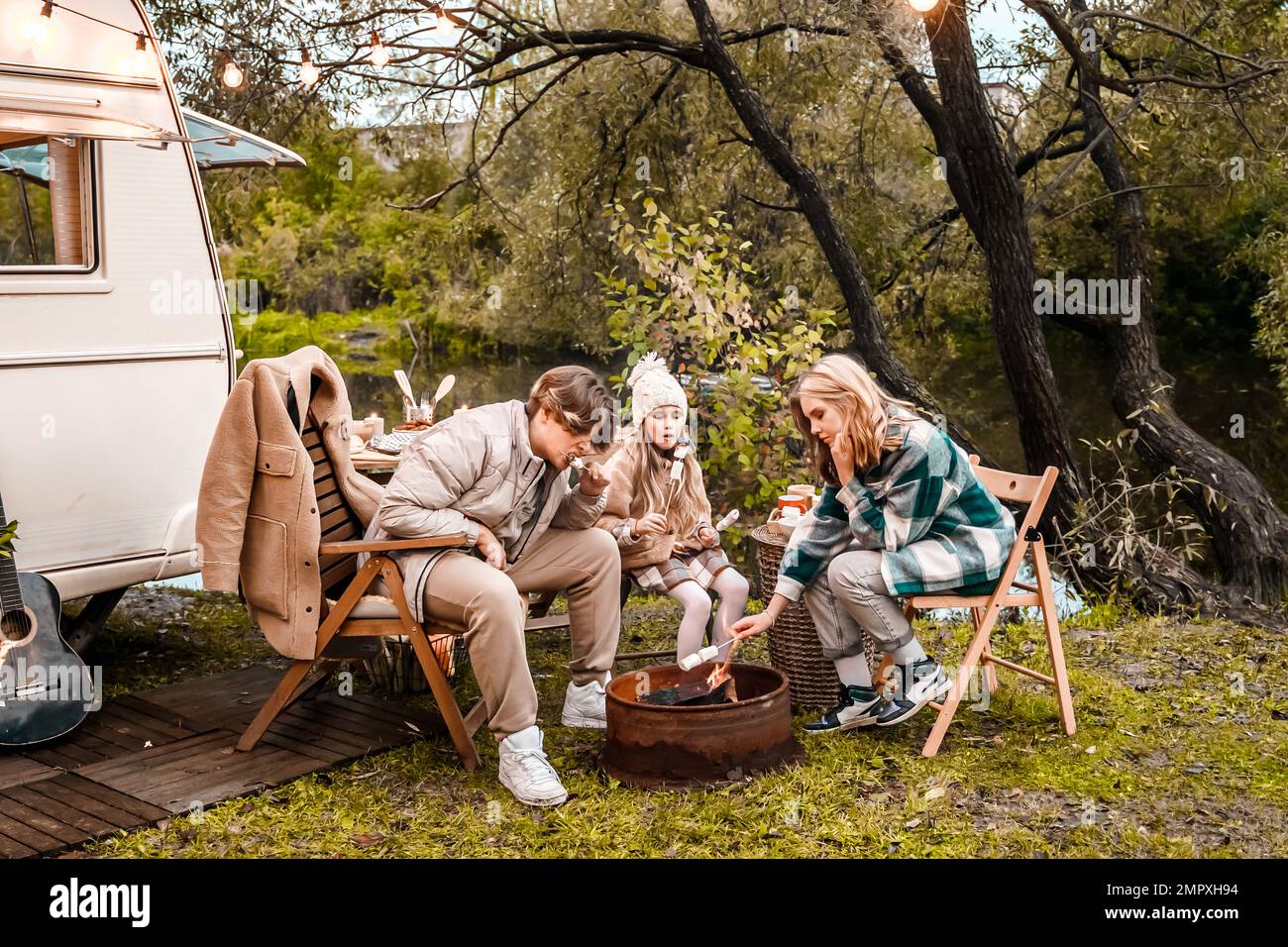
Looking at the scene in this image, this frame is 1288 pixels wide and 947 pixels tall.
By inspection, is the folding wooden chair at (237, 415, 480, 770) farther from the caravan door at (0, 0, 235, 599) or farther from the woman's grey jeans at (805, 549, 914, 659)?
the woman's grey jeans at (805, 549, 914, 659)

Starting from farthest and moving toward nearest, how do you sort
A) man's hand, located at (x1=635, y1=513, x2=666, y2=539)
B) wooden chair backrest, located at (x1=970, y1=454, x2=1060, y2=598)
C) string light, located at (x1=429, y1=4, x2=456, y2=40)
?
string light, located at (x1=429, y1=4, x2=456, y2=40) < man's hand, located at (x1=635, y1=513, x2=666, y2=539) < wooden chair backrest, located at (x1=970, y1=454, x2=1060, y2=598)

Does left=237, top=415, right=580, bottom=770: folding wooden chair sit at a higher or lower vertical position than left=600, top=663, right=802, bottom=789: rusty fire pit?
higher

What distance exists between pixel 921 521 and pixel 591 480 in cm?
119

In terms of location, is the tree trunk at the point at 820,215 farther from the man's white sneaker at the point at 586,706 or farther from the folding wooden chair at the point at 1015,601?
the man's white sneaker at the point at 586,706

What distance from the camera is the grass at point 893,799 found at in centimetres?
372

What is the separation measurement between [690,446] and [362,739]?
1761 millimetres

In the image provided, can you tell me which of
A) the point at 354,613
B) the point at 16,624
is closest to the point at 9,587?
the point at 16,624

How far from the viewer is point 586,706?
15.6 feet

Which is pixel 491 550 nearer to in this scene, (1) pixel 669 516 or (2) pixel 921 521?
(1) pixel 669 516

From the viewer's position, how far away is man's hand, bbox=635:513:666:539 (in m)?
4.82

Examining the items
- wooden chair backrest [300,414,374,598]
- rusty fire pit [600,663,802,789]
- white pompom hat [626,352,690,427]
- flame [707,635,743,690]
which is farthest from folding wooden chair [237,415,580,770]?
white pompom hat [626,352,690,427]

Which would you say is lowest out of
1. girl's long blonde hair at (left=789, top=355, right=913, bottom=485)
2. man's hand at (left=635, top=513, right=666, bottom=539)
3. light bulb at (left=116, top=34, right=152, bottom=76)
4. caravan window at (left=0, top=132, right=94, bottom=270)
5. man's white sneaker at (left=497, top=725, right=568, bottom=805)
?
man's white sneaker at (left=497, top=725, right=568, bottom=805)

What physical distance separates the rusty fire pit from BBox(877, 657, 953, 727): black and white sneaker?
0.55m
